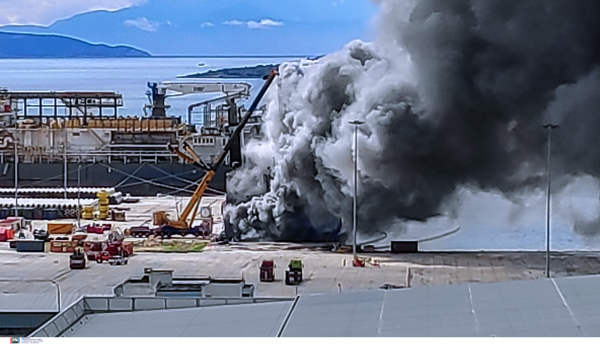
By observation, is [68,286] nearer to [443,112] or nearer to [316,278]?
[316,278]

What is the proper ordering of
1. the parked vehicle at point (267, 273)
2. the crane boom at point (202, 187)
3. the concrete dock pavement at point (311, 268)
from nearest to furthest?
1. the concrete dock pavement at point (311, 268)
2. the parked vehicle at point (267, 273)
3. the crane boom at point (202, 187)

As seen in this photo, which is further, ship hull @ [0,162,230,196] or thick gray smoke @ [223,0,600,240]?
ship hull @ [0,162,230,196]

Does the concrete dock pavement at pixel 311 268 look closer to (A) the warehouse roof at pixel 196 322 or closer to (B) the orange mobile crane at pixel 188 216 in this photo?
(B) the orange mobile crane at pixel 188 216

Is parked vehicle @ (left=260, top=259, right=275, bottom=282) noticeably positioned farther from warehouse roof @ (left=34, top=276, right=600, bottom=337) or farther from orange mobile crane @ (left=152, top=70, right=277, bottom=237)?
warehouse roof @ (left=34, top=276, right=600, bottom=337)

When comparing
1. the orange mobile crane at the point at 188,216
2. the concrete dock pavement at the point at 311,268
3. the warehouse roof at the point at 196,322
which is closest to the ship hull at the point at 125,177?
the orange mobile crane at the point at 188,216

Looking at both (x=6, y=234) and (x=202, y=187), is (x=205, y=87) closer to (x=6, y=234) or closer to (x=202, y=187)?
(x=202, y=187)

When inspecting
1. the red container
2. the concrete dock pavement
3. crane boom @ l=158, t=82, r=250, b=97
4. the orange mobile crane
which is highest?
crane boom @ l=158, t=82, r=250, b=97

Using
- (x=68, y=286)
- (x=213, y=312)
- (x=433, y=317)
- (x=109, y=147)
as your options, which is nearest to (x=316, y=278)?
(x=68, y=286)

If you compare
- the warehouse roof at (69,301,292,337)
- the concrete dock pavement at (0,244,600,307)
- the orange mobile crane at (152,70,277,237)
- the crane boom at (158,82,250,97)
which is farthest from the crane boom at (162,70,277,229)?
the warehouse roof at (69,301,292,337)
